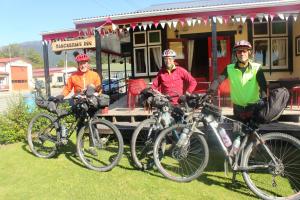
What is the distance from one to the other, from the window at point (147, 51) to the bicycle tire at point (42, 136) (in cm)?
623

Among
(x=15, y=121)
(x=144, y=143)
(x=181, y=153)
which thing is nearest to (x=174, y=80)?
(x=144, y=143)

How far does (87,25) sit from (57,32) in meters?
1.48

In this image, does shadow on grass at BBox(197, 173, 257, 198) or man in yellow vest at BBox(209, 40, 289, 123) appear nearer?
man in yellow vest at BBox(209, 40, 289, 123)

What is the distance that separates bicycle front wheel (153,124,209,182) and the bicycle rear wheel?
24cm

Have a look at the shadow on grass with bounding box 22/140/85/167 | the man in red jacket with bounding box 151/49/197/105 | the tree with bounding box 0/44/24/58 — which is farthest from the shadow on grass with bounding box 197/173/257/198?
the tree with bounding box 0/44/24/58

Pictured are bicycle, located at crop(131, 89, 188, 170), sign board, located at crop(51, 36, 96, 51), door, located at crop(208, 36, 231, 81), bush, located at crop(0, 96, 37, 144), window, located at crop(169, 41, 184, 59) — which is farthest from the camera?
window, located at crop(169, 41, 184, 59)

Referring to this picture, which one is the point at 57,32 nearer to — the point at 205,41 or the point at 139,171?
the point at 205,41

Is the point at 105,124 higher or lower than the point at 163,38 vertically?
lower

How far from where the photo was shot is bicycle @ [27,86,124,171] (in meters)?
5.80

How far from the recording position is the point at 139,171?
18.8 ft

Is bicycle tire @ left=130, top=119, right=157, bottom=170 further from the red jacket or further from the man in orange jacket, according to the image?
the man in orange jacket

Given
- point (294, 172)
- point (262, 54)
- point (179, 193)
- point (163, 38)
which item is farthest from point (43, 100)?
point (262, 54)

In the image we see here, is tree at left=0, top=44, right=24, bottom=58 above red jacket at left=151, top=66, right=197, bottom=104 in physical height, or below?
above

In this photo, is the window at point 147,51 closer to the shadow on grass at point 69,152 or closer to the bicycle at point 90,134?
the shadow on grass at point 69,152
